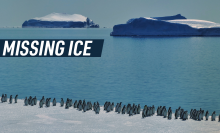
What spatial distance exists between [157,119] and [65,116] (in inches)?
274

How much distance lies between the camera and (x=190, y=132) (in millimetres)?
23641

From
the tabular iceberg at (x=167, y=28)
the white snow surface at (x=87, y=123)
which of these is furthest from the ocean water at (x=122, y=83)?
the tabular iceberg at (x=167, y=28)

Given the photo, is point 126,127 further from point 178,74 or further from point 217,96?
A: point 178,74

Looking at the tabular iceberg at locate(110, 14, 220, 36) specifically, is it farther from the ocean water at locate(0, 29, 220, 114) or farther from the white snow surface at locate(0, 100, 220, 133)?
the white snow surface at locate(0, 100, 220, 133)

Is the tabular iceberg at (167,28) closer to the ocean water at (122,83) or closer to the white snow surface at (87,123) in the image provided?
the ocean water at (122,83)

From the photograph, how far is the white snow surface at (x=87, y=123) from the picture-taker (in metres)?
23.9

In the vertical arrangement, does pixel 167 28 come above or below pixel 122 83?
above

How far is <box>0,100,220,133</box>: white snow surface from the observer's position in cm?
2386

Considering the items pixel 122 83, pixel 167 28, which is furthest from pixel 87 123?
pixel 167 28

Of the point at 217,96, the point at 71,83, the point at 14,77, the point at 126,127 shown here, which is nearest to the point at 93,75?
the point at 71,83

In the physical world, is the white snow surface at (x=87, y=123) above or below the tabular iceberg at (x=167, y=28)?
below

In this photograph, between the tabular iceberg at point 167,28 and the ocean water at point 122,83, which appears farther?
the tabular iceberg at point 167,28

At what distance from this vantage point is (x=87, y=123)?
2534 centimetres

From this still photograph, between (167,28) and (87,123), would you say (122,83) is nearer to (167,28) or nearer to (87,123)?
(87,123)
